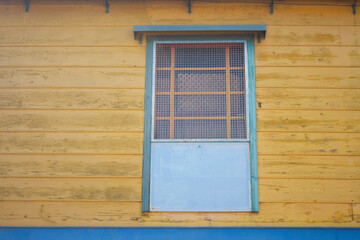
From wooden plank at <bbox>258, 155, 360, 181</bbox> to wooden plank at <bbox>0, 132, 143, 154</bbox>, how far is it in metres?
1.61

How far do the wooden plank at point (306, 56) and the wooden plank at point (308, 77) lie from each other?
0.07 m

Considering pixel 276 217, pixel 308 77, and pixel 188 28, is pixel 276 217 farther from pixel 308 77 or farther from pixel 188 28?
pixel 188 28

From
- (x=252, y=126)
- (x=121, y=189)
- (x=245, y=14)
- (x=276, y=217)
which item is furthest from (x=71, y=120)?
(x=276, y=217)

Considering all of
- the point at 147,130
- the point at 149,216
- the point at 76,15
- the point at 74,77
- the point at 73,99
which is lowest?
the point at 149,216

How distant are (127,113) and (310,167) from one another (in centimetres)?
236

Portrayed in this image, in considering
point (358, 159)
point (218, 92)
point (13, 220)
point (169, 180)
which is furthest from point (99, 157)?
point (358, 159)

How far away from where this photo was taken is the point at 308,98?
146 inches

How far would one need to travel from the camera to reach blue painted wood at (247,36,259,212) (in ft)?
11.5

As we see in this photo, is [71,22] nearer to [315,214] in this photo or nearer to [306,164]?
[306,164]

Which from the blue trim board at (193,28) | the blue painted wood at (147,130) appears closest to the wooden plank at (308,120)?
the blue trim board at (193,28)

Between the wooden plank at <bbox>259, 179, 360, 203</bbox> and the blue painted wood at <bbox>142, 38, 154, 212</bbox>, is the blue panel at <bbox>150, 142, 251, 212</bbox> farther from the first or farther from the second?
the wooden plank at <bbox>259, 179, 360, 203</bbox>

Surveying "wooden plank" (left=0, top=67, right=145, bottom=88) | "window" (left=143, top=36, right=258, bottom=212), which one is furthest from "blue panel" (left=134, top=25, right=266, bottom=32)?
"wooden plank" (left=0, top=67, right=145, bottom=88)

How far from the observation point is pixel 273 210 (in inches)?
138

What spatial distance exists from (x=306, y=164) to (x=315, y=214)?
595mm
